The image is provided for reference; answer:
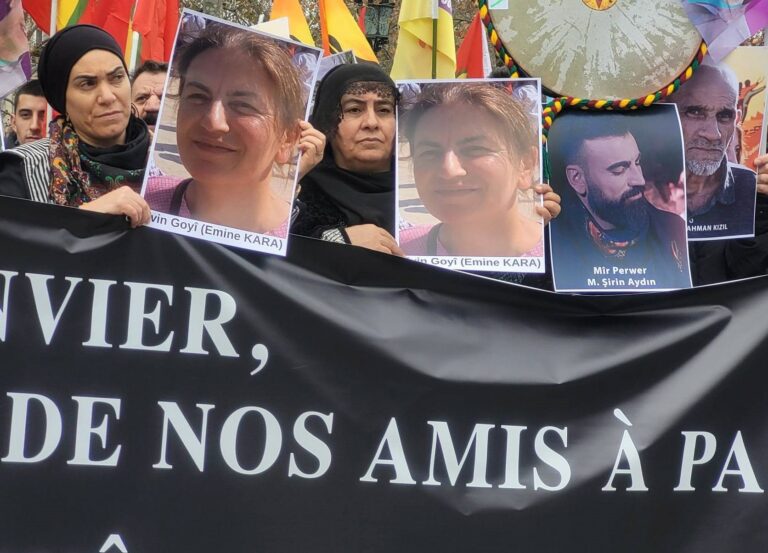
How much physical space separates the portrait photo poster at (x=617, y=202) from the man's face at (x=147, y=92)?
1987 mm

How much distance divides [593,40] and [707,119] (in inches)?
18.2

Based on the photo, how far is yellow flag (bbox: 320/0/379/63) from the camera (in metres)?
6.69

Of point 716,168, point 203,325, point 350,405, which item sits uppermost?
point 716,168

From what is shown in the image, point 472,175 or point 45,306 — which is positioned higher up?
point 472,175

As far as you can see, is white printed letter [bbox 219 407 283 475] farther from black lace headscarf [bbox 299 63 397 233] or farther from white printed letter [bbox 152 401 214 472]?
black lace headscarf [bbox 299 63 397 233]

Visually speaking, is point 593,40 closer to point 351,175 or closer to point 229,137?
point 351,175

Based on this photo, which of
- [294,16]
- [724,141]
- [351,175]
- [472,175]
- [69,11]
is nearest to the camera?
[472,175]

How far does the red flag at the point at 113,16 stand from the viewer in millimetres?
6895

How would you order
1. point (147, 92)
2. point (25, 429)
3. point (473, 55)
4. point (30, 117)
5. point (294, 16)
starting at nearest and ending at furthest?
point (25, 429) → point (147, 92) → point (30, 117) → point (294, 16) → point (473, 55)

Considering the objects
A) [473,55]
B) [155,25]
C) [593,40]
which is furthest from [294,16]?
[593,40]

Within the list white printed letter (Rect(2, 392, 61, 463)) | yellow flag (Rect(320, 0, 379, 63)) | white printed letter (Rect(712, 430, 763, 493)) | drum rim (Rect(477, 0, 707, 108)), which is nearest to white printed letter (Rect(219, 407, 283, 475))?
white printed letter (Rect(2, 392, 61, 463))

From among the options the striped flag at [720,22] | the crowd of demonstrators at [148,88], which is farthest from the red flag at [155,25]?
the striped flag at [720,22]

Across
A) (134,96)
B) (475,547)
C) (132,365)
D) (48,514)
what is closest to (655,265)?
(475,547)

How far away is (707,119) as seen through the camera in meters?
3.88
